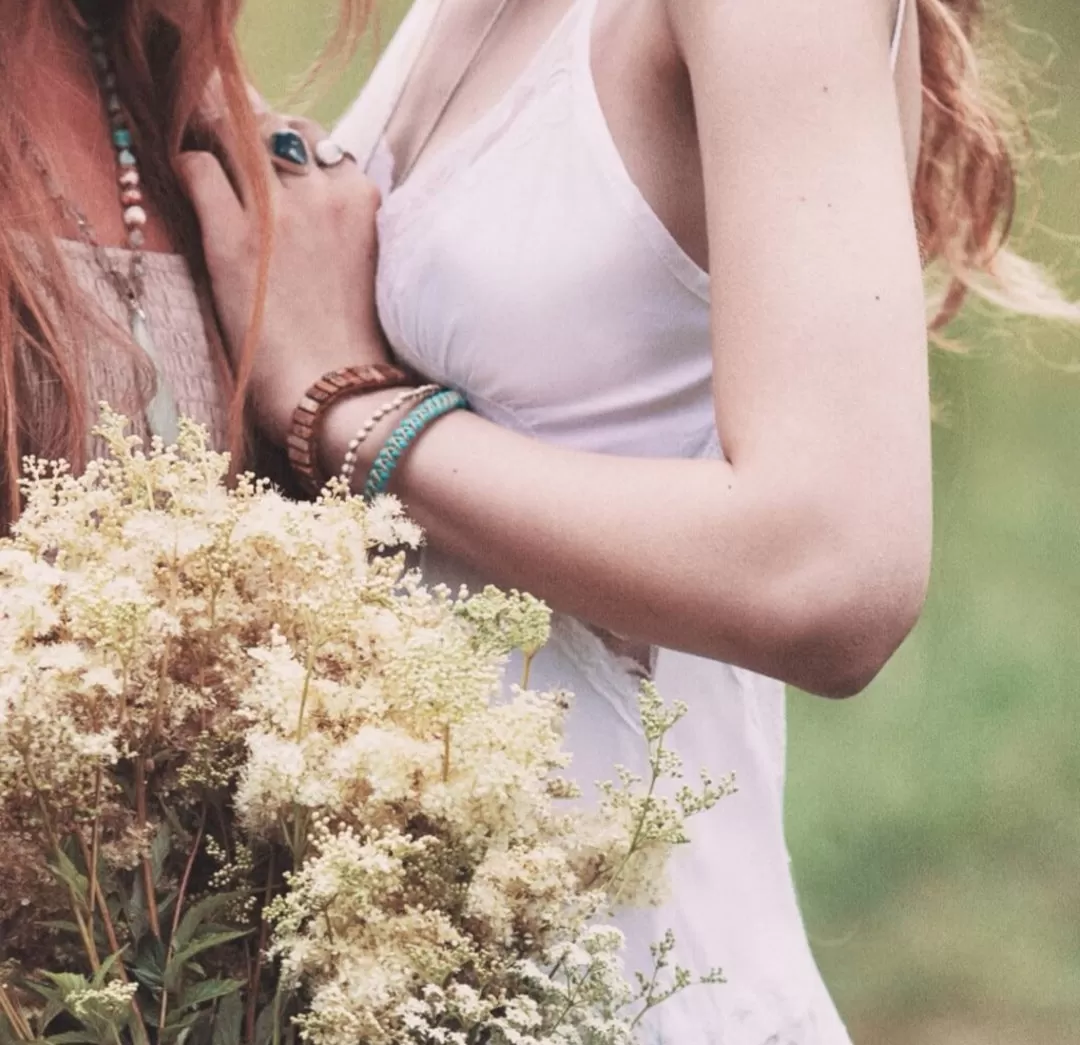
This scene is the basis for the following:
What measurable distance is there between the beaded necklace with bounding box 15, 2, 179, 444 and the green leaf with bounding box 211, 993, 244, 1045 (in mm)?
372

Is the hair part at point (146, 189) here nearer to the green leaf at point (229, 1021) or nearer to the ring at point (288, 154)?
the ring at point (288, 154)

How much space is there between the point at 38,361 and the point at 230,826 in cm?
35

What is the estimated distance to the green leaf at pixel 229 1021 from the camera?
0.55 meters

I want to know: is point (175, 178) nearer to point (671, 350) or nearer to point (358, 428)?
point (358, 428)

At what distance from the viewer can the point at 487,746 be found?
0.54 metres

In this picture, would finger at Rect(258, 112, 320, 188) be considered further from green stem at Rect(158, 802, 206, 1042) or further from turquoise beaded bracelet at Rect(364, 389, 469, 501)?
green stem at Rect(158, 802, 206, 1042)

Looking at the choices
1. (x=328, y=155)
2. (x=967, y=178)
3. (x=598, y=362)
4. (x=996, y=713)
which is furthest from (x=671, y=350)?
(x=996, y=713)

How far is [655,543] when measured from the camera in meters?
0.78

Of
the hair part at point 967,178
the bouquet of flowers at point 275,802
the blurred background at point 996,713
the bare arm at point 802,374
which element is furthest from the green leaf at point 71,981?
the blurred background at point 996,713

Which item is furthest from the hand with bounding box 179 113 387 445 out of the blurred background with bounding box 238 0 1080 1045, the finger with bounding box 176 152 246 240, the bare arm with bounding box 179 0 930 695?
the blurred background with bounding box 238 0 1080 1045

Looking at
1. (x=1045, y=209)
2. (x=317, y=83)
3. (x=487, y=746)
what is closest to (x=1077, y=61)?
(x=1045, y=209)

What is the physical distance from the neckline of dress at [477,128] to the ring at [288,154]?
0.06 m

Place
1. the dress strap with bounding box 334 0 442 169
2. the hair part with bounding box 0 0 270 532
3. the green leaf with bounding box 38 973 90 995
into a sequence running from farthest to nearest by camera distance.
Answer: the dress strap with bounding box 334 0 442 169, the hair part with bounding box 0 0 270 532, the green leaf with bounding box 38 973 90 995

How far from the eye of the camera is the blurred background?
1379mm
